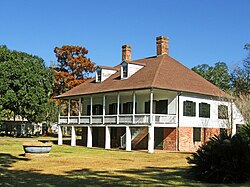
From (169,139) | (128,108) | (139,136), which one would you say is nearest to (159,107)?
(169,139)

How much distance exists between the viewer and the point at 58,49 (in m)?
54.5

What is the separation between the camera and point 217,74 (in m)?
64.1

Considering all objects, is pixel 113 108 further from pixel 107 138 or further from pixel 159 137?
pixel 159 137

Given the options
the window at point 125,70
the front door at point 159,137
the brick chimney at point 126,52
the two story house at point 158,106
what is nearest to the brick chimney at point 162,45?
the two story house at point 158,106

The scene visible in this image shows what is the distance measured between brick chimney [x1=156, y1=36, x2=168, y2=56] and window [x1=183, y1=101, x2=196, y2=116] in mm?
6506

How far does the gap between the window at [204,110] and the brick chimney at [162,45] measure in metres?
6.33

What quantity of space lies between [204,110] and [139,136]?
5847mm

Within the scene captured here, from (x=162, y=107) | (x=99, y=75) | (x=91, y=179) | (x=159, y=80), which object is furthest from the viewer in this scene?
(x=99, y=75)

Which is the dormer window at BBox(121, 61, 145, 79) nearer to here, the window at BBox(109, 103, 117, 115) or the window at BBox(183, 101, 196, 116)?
the window at BBox(109, 103, 117, 115)

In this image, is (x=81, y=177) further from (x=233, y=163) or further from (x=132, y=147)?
(x=132, y=147)

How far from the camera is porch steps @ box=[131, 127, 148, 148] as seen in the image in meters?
31.1

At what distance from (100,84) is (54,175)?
71.8 ft

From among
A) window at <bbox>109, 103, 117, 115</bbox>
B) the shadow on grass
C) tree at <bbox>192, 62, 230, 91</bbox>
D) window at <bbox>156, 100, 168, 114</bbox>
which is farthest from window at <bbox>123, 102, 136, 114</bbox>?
tree at <bbox>192, 62, 230, 91</bbox>

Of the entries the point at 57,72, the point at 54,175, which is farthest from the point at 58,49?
the point at 54,175
